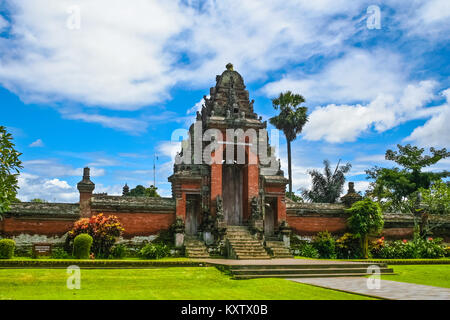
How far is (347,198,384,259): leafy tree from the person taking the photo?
78.4 feet

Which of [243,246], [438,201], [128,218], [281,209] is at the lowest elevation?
[243,246]

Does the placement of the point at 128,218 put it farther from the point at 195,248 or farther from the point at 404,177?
the point at 404,177

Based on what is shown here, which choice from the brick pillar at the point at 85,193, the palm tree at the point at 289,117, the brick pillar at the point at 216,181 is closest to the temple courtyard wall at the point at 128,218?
the brick pillar at the point at 85,193

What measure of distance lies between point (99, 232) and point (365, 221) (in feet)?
45.8

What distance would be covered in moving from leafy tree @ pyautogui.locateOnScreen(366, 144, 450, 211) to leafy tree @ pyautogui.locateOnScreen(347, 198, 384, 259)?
15364 millimetres

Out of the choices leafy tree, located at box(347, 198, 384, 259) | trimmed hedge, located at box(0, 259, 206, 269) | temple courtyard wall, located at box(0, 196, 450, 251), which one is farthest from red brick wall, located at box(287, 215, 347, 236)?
trimmed hedge, located at box(0, 259, 206, 269)

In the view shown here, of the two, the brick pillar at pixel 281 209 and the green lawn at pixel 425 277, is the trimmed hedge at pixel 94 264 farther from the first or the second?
the brick pillar at pixel 281 209

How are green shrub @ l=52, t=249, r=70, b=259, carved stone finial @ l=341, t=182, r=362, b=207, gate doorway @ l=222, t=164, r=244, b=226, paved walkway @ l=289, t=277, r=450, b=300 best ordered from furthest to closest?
carved stone finial @ l=341, t=182, r=362, b=207, gate doorway @ l=222, t=164, r=244, b=226, green shrub @ l=52, t=249, r=70, b=259, paved walkway @ l=289, t=277, r=450, b=300

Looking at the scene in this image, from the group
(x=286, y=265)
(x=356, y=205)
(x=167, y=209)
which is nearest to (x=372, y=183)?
(x=356, y=205)

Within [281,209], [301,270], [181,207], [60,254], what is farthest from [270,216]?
[60,254]

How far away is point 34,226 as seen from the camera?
2055cm

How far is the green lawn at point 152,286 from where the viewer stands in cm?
1027

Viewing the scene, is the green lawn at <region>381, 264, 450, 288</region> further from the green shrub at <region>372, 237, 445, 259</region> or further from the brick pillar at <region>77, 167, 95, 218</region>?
the brick pillar at <region>77, 167, 95, 218</region>

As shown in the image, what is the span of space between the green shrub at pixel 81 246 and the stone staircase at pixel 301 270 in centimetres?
673
